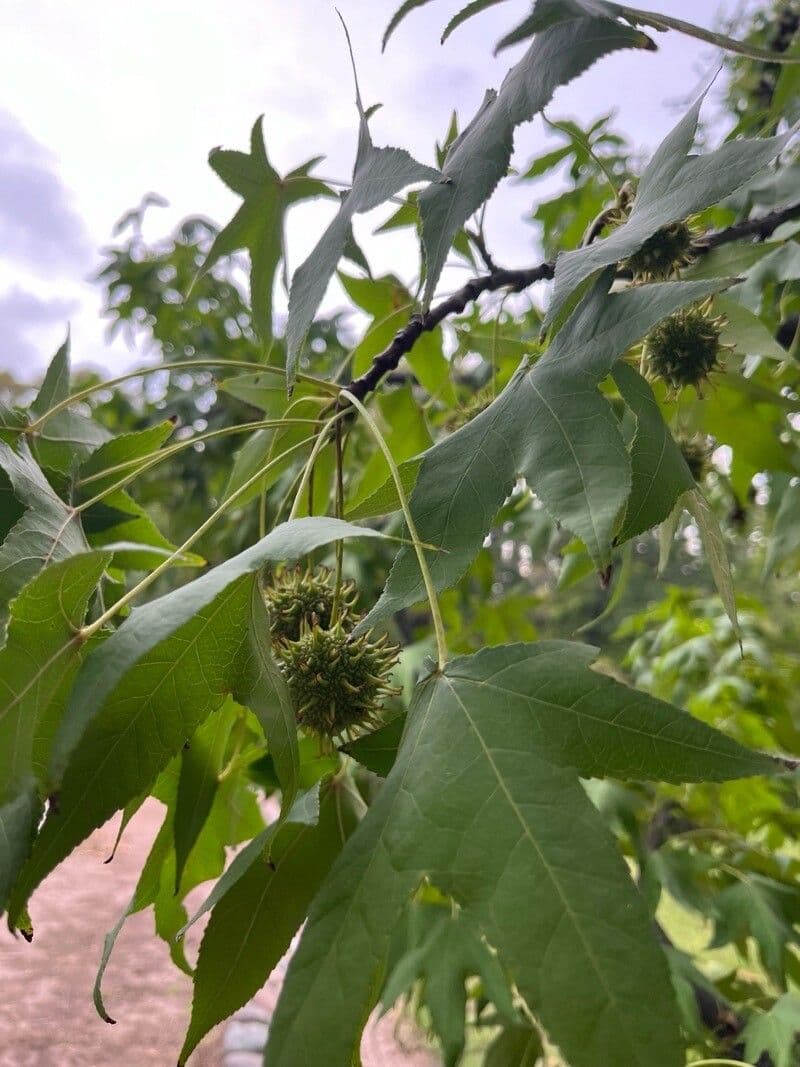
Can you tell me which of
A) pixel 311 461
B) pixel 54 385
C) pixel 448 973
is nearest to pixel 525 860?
pixel 311 461

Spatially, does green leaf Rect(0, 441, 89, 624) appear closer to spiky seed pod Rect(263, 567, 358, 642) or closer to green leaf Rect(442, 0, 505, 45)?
spiky seed pod Rect(263, 567, 358, 642)

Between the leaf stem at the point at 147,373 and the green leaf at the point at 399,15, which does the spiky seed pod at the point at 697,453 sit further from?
the green leaf at the point at 399,15

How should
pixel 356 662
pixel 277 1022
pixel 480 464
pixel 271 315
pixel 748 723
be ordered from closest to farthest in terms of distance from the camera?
pixel 277 1022 → pixel 480 464 → pixel 356 662 → pixel 271 315 → pixel 748 723

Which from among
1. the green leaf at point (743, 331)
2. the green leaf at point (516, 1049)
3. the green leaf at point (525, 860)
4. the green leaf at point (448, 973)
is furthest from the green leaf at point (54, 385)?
the green leaf at point (516, 1049)

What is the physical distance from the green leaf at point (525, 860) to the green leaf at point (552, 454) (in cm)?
6

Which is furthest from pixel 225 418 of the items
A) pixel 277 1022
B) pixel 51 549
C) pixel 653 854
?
pixel 277 1022

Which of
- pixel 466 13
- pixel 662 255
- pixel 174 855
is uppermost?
pixel 466 13

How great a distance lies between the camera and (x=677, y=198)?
514mm

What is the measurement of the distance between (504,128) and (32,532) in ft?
1.38

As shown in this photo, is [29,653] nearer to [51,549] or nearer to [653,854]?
[51,549]

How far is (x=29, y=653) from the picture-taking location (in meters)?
0.42

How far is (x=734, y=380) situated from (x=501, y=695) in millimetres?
545

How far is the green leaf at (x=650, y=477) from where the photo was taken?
20.0 inches

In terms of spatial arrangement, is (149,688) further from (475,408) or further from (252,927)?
(475,408)
